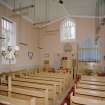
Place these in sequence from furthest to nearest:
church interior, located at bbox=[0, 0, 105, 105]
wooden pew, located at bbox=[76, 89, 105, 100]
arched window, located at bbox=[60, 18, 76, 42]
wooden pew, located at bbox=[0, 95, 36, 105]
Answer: arched window, located at bbox=[60, 18, 76, 42]
church interior, located at bbox=[0, 0, 105, 105]
wooden pew, located at bbox=[76, 89, 105, 100]
wooden pew, located at bbox=[0, 95, 36, 105]

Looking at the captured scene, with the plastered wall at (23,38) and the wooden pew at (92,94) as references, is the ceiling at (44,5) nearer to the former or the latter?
the plastered wall at (23,38)

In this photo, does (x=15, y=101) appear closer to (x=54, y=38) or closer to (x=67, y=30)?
(x=54, y=38)

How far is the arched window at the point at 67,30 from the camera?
10352 mm

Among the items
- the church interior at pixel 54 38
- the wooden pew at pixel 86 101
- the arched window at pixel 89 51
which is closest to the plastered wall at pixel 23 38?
the church interior at pixel 54 38

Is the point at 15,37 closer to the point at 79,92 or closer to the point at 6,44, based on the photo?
the point at 6,44

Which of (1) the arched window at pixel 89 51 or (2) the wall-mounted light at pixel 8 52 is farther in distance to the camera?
(1) the arched window at pixel 89 51

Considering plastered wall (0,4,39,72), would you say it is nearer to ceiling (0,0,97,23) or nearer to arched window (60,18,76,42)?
ceiling (0,0,97,23)

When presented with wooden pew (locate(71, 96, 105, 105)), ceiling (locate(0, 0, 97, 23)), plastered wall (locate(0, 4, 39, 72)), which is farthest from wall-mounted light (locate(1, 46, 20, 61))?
wooden pew (locate(71, 96, 105, 105))

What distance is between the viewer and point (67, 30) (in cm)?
1052

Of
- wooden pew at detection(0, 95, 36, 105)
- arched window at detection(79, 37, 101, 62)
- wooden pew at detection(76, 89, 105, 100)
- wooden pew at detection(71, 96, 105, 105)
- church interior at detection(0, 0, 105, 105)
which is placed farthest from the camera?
arched window at detection(79, 37, 101, 62)

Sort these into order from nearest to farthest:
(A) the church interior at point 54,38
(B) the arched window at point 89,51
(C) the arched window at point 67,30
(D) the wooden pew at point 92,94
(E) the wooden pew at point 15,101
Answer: (E) the wooden pew at point 15,101, (D) the wooden pew at point 92,94, (A) the church interior at point 54,38, (B) the arched window at point 89,51, (C) the arched window at point 67,30

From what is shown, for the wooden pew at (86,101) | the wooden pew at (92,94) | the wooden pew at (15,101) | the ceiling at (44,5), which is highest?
the ceiling at (44,5)

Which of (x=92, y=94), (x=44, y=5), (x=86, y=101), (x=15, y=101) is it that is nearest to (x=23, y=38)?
(x=44, y=5)

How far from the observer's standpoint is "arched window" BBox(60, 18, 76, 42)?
1035cm
